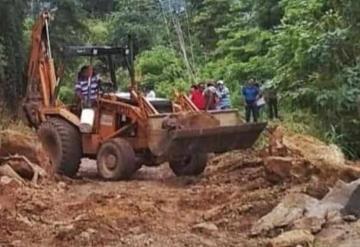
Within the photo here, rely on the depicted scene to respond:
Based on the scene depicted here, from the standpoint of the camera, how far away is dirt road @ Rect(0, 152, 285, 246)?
855 cm

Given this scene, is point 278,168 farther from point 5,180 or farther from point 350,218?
point 5,180

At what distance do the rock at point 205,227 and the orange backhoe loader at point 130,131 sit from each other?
418cm

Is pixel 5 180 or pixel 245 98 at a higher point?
pixel 245 98

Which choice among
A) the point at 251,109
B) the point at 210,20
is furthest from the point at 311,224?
the point at 210,20

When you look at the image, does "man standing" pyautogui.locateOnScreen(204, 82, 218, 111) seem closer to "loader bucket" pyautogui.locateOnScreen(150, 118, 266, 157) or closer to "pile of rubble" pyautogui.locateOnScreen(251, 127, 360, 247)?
"loader bucket" pyautogui.locateOnScreen(150, 118, 266, 157)

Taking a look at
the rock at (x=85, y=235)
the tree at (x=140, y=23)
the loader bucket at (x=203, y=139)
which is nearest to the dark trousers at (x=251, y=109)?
the loader bucket at (x=203, y=139)

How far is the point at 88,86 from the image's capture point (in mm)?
14750

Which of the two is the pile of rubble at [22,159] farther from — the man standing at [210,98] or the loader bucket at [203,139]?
the man standing at [210,98]

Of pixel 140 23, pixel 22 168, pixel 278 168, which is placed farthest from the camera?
pixel 140 23

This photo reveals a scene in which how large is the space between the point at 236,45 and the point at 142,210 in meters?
21.2

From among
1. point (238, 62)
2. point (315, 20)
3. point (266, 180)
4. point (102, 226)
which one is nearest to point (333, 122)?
point (315, 20)

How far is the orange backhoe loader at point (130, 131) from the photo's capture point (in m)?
13.8

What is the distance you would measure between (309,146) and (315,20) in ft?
22.3

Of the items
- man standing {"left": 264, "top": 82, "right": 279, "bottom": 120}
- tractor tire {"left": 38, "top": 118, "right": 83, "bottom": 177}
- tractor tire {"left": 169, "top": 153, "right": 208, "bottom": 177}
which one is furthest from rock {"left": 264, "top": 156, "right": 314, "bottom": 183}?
man standing {"left": 264, "top": 82, "right": 279, "bottom": 120}
